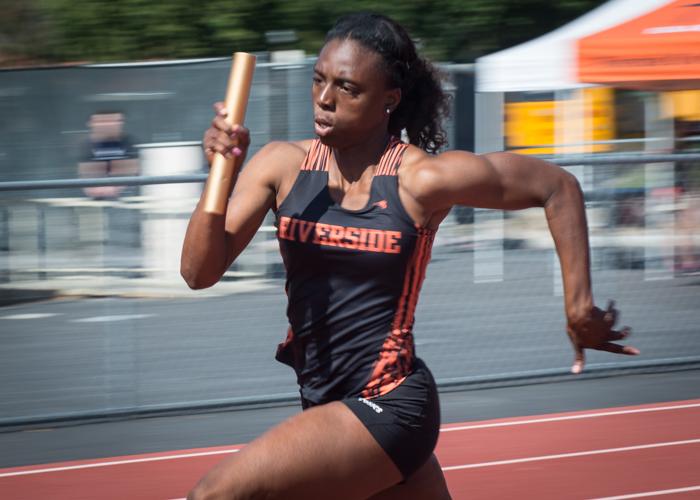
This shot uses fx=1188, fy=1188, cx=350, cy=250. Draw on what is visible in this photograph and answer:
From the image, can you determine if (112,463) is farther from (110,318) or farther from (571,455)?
(571,455)

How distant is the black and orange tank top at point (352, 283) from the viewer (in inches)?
115

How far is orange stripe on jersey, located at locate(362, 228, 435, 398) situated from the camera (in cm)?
294

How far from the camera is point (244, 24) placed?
17.2m

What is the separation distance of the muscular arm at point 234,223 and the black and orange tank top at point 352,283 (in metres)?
0.07

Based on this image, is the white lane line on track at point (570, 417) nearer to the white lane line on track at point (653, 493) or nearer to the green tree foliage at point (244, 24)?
the white lane line on track at point (653, 493)

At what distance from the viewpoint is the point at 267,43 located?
1739cm

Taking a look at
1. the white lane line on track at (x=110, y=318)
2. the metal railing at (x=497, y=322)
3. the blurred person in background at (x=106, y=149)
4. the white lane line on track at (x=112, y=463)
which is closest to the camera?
the white lane line on track at (x=112, y=463)

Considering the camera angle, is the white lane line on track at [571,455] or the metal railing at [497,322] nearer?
the white lane line on track at [571,455]

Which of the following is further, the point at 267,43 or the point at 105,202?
the point at 267,43

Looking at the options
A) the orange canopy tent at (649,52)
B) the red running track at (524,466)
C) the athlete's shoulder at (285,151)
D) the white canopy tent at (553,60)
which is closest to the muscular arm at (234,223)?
the athlete's shoulder at (285,151)

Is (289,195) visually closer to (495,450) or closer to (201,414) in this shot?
(495,450)

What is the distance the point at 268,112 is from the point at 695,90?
401 centimetres

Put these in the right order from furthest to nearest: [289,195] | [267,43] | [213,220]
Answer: [267,43]
[289,195]
[213,220]

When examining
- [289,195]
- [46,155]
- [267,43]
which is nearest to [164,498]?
[289,195]
